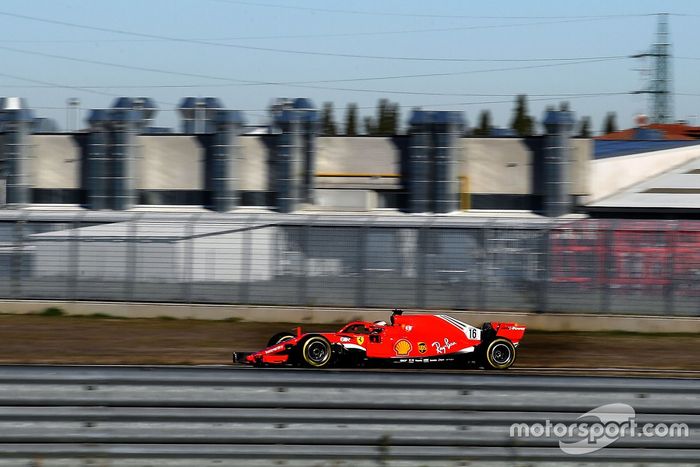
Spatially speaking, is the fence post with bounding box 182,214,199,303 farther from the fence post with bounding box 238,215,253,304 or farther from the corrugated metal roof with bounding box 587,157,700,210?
the corrugated metal roof with bounding box 587,157,700,210

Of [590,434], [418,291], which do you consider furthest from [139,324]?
[590,434]

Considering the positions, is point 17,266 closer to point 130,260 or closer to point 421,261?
point 130,260

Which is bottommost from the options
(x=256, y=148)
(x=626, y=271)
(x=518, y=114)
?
(x=626, y=271)

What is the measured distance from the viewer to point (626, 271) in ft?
65.2

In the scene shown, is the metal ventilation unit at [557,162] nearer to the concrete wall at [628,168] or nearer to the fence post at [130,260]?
the concrete wall at [628,168]

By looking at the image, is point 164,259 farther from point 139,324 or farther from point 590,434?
point 590,434

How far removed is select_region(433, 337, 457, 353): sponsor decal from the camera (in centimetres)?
1409

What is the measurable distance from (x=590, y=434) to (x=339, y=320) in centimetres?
1399

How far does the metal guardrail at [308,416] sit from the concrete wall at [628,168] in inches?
1175

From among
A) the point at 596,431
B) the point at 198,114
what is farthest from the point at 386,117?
the point at 596,431

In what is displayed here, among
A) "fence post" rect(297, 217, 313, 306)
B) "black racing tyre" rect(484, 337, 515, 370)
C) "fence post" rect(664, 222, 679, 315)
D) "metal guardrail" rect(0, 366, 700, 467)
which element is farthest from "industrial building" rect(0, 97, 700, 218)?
"metal guardrail" rect(0, 366, 700, 467)

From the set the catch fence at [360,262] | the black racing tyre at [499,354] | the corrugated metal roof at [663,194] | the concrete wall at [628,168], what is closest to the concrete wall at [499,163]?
the concrete wall at [628,168]

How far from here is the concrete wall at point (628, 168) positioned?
3594 cm

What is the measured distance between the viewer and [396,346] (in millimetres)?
13875
